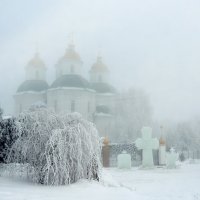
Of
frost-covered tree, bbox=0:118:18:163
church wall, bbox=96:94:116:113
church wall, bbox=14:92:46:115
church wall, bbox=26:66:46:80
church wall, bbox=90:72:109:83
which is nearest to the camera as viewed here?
frost-covered tree, bbox=0:118:18:163

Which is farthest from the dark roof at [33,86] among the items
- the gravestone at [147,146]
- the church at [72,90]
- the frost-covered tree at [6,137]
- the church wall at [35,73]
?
the frost-covered tree at [6,137]

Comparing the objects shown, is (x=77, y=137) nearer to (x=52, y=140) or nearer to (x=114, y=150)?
(x=52, y=140)

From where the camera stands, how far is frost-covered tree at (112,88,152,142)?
188 ft

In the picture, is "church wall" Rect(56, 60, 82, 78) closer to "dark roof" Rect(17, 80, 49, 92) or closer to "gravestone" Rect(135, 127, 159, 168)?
"dark roof" Rect(17, 80, 49, 92)

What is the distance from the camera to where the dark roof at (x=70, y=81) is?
5400cm

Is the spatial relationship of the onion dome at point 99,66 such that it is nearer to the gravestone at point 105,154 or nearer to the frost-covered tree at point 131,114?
the frost-covered tree at point 131,114

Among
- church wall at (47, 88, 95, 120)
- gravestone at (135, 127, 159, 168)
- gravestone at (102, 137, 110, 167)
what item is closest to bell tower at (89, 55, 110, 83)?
church wall at (47, 88, 95, 120)

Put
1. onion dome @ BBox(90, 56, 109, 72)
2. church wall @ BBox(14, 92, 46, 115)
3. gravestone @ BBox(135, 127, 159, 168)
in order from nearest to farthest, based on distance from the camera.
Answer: gravestone @ BBox(135, 127, 159, 168)
church wall @ BBox(14, 92, 46, 115)
onion dome @ BBox(90, 56, 109, 72)

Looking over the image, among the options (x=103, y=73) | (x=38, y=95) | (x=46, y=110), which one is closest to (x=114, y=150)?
(x=46, y=110)

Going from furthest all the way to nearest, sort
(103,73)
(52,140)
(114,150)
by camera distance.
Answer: (103,73) < (114,150) < (52,140)

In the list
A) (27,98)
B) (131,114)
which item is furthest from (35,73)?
(131,114)

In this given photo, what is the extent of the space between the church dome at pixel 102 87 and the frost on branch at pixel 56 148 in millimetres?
49822

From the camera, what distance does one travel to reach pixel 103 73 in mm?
62438

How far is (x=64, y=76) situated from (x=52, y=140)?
1818 inches
